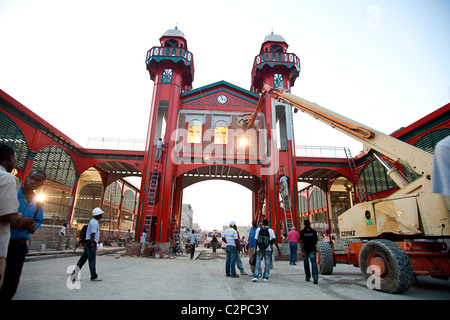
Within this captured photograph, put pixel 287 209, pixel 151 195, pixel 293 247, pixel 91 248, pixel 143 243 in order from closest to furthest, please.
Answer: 1. pixel 91 248
2. pixel 293 247
3. pixel 143 243
4. pixel 151 195
5. pixel 287 209

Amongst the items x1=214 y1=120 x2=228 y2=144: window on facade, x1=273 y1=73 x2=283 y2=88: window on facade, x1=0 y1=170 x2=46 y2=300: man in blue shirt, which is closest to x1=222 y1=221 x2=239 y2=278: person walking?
x1=0 y1=170 x2=46 y2=300: man in blue shirt

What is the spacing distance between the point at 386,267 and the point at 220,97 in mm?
17123

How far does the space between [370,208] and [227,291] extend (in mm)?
4153

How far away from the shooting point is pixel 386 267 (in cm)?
504

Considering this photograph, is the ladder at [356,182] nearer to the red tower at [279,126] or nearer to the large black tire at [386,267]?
the red tower at [279,126]

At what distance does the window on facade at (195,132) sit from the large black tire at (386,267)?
47.3ft

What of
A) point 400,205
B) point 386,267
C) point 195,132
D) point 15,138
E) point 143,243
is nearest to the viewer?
point 386,267

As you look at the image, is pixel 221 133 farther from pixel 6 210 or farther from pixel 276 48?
pixel 6 210

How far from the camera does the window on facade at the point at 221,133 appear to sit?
61.5ft

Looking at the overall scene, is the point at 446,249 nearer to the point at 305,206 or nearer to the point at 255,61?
the point at 255,61

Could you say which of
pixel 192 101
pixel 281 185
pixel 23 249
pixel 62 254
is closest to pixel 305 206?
pixel 281 185

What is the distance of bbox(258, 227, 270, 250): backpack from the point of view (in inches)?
264

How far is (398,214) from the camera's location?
5.48 metres

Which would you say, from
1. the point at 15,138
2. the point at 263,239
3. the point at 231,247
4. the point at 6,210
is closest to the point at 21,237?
the point at 6,210
